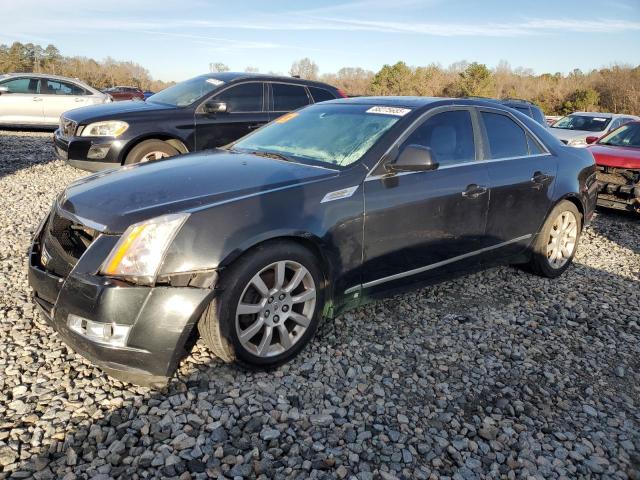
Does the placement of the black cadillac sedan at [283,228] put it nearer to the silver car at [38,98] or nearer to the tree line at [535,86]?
the silver car at [38,98]

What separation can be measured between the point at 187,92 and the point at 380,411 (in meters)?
6.27

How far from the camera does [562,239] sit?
489 centimetres

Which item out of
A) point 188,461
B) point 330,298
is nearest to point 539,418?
point 330,298

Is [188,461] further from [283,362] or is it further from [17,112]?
[17,112]

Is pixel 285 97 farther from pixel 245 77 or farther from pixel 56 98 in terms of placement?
pixel 56 98

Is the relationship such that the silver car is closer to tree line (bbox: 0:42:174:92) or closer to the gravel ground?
the gravel ground

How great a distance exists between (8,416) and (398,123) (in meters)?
2.93

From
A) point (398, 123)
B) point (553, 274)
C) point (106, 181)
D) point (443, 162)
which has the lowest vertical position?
point (553, 274)

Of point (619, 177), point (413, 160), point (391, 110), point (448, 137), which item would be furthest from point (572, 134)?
point (413, 160)

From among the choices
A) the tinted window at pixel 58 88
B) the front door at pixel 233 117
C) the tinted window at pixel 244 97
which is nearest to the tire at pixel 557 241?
the front door at pixel 233 117

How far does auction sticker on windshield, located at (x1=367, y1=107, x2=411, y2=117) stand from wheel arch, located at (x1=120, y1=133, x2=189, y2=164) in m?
3.99

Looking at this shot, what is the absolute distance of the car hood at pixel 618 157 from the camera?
24.1ft

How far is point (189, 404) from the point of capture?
2.66 metres

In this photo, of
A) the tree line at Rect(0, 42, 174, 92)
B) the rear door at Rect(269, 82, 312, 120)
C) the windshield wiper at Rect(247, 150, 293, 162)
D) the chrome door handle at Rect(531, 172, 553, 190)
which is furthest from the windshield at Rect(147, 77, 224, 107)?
the tree line at Rect(0, 42, 174, 92)
